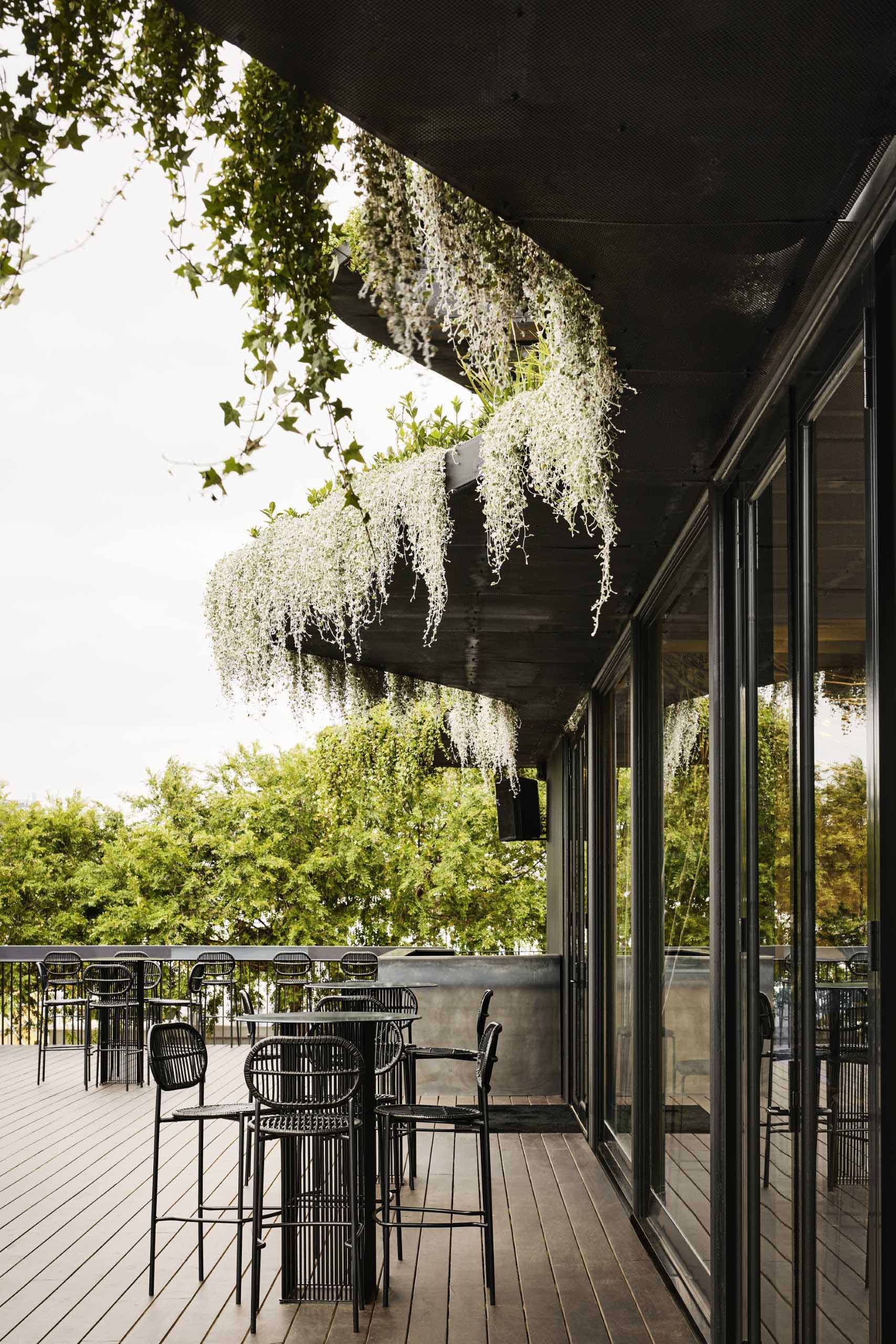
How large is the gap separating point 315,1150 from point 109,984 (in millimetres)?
5488

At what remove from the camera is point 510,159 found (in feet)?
6.49

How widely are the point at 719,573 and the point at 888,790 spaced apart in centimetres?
172

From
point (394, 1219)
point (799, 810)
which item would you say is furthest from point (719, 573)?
point (394, 1219)

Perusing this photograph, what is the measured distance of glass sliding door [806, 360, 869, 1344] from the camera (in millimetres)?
2096

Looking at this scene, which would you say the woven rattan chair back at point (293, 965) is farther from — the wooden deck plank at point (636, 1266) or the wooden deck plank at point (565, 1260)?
the wooden deck plank at point (636, 1266)

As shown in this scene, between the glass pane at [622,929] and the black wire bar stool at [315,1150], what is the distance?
169 centimetres

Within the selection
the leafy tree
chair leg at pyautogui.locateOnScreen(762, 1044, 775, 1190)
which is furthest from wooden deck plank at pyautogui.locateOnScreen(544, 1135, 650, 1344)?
the leafy tree

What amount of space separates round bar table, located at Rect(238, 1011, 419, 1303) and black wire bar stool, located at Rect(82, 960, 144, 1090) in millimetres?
5433

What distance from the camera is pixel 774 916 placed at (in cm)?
290

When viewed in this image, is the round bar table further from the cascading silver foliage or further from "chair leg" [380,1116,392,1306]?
the cascading silver foliage

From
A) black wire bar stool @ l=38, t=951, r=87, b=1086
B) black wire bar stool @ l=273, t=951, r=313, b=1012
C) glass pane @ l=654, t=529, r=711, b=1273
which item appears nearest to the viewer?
glass pane @ l=654, t=529, r=711, b=1273

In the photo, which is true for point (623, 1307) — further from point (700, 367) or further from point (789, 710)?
point (700, 367)

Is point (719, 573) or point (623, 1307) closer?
point (719, 573)

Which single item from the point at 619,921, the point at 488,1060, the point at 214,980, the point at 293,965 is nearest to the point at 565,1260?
the point at 488,1060
